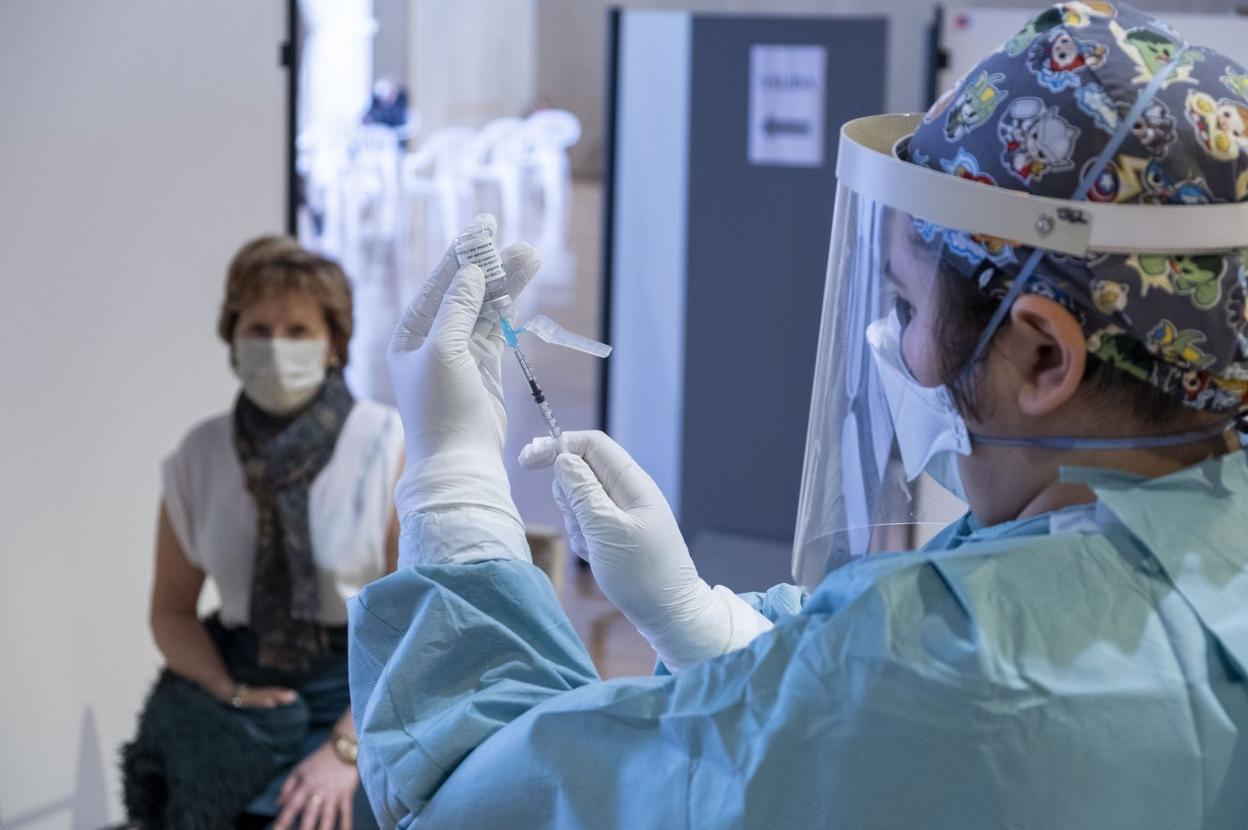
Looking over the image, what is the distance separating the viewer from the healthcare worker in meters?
0.80

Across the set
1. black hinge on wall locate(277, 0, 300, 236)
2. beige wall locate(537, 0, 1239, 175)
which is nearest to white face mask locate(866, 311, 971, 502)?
black hinge on wall locate(277, 0, 300, 236)

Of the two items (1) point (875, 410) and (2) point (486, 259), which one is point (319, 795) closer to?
(2) point (486, 259)

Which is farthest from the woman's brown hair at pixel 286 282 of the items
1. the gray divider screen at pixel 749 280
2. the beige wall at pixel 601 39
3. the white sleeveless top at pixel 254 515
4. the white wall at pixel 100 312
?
the beige wall at pixel 601 39

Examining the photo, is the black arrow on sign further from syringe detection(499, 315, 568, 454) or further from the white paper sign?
syringe detection(499, 315, 568, 454)

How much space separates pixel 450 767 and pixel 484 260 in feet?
1.52

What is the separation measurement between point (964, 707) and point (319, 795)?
170cm

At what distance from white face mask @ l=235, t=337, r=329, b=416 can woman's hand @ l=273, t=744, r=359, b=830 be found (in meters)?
0.65

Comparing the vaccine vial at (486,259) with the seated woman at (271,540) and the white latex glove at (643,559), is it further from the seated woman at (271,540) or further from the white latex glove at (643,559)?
the seated woman at (271,540)

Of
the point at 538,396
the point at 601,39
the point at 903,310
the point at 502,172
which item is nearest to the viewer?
the point at 903,310

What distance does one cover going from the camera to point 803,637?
825mm

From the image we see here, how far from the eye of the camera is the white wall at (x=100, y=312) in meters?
2.58

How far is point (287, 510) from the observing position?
8.20ft

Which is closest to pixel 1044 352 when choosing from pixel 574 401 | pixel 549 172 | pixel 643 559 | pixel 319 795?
pixel 643 559

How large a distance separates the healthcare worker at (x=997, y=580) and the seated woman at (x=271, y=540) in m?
1.49
